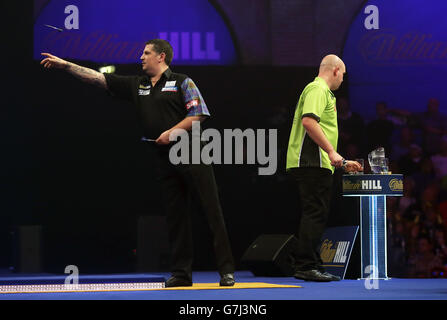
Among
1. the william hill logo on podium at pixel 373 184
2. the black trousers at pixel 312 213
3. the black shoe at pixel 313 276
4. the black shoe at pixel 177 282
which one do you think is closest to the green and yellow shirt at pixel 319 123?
the black trousers at pixel 312 213

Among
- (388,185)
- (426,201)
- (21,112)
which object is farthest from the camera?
(426,201)

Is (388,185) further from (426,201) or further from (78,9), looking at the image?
(78,9)

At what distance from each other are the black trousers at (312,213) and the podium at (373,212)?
456 mm

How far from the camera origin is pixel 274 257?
20.2 ft

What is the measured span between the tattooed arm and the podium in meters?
2.05

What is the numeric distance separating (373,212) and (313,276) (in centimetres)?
92

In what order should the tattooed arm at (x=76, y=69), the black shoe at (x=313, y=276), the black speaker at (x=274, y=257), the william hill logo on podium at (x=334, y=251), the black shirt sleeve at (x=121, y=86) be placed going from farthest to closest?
the black speaker at (x=274, y=257) < the william hill logo on podium at (x=334, y=251) < the black shoe at (x=313, y=276) < the black shirt sleeve at (x=121, y=86) < the tattooed arm at (x=76, y=69)

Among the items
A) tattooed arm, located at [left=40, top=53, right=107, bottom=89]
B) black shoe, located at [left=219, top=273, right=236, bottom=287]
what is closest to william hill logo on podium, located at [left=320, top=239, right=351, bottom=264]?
black shoe, located at [left=219, top=273, right=236, bottom=287]

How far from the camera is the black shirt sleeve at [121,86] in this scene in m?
4.94

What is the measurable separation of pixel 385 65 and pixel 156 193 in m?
Result: 3.38

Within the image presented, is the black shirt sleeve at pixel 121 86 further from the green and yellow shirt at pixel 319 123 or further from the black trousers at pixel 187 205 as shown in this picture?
the green and yellow shirt at pixel 319 123

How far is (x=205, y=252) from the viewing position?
7766mm
